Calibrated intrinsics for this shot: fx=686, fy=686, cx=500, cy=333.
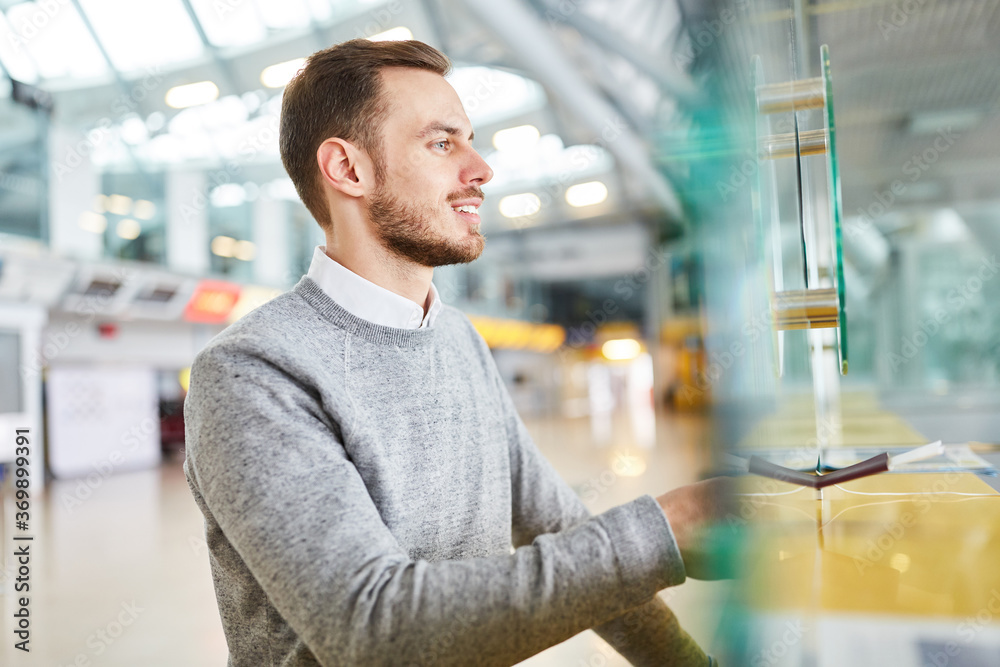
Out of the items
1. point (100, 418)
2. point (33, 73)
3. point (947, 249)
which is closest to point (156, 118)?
point (33, 73)

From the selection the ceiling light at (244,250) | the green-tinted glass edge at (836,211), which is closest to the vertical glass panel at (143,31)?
the ceiling light at (244,250)

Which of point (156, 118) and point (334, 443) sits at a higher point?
point (156, 118)

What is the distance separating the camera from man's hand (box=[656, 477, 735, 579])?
694 millimetres

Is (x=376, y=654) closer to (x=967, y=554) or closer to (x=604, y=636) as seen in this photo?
(x=604, y=636)

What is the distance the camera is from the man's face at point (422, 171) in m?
1.06

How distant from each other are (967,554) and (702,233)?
58cm

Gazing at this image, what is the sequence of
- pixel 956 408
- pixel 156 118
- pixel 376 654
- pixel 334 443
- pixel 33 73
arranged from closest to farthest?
pixel 376 654, pixel 334 443, pixel 956 408, pixel 33 73, pixel 156 118

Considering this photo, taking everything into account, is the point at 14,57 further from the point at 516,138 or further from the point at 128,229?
the point at 516,138

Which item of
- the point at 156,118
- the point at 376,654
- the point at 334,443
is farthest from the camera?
the point at 156,118

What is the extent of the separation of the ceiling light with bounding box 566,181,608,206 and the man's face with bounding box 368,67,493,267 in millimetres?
17145

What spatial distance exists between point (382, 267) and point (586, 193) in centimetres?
1805

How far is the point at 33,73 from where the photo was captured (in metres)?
7.30

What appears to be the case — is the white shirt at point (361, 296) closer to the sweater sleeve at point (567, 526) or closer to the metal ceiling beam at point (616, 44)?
the sweater sleeve at point (567, 526)

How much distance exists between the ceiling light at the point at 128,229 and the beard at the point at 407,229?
28.0 feet
